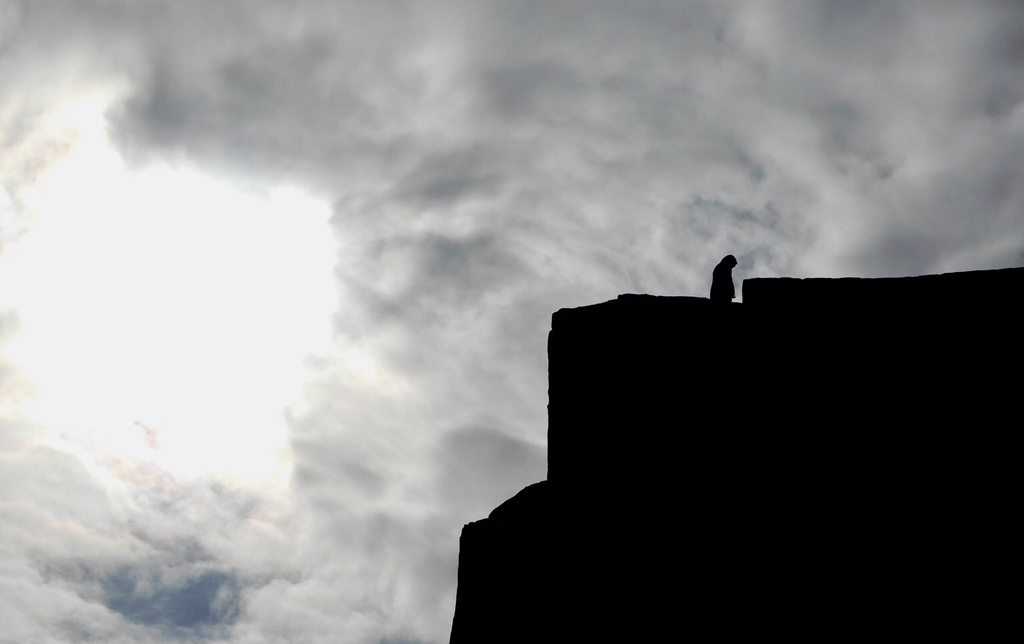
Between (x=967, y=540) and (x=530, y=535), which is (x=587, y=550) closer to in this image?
(x=530, y=535)

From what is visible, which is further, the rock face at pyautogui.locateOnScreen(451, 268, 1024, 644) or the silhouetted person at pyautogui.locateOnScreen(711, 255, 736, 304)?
the silhouetted person at pyautogui.locateOnScreen(711, 255, 736, 304)

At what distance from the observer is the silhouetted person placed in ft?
58.2

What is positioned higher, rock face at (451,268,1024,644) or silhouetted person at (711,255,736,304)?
silhouetted person at (711,255,736,304)

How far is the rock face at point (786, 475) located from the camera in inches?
535

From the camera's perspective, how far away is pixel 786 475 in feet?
49.3

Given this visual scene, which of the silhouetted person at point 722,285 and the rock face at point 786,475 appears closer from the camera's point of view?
the rock face at point 786,475

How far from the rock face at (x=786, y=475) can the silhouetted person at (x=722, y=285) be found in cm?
31

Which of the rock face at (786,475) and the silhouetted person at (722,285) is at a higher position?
the silhouetted person at (722,285)

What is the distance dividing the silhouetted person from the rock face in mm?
310

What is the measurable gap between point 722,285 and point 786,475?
4.35 metres

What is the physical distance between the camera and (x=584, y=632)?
16234mm

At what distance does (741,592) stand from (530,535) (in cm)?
500

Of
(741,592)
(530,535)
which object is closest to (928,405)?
(741,592)

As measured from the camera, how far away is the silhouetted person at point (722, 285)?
58.2 ft
